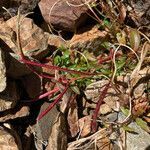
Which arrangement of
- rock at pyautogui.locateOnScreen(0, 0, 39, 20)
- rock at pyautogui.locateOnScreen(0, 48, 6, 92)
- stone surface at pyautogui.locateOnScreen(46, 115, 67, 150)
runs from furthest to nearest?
rock at pyautogui.locateOnScreen(0, 0, 39, 20), stone surface at pyautogui.locateOnScreen(46, 115, 67, 150), rock at pyautogui.locateOnScreen(0, 48, 6, 92)

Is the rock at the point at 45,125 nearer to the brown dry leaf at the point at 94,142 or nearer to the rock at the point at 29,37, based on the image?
the brown dry leaf at the point at 94,142

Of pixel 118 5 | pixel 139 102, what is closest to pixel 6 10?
pixel 118 5

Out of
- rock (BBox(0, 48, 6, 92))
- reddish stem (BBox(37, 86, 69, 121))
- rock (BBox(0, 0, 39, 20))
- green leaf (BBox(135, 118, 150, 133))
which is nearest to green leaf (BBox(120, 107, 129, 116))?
green leaf (BBox(135, 118, 150, 133))

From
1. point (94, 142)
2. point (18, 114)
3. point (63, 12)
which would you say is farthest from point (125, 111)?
point (63, 12)

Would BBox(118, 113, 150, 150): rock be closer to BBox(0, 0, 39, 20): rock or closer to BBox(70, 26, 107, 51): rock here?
BBox(70, 26, 107, 51): rock

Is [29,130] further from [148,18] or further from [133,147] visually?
[148,18]
